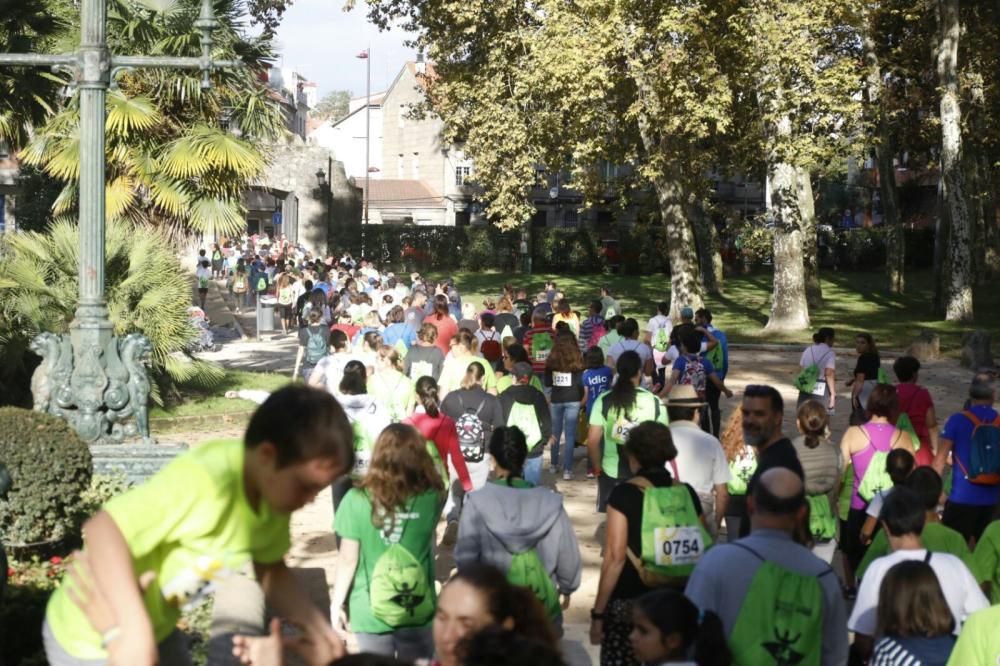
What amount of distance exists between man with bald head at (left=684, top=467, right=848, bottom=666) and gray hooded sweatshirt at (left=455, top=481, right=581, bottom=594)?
4.16 ft

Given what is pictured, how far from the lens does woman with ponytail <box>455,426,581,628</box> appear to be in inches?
245

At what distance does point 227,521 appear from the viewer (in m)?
3.51

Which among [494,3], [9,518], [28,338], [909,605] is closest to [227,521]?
[909,605]

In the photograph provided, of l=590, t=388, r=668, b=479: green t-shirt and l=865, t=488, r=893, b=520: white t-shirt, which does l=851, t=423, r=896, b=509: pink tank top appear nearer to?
l=865, t=488, r=893, b=520: white t-shirt

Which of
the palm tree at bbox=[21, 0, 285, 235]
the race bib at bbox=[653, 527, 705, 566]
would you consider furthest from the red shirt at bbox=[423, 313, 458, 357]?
the race bib at bbox=[653, 527, 705, 566]

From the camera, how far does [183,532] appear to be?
3.44m

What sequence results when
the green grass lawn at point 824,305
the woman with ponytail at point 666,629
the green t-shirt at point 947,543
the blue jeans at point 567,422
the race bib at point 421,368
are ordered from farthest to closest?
the green grass lawn at point 824,305, the blue jeans at point 567,422, the race bib at point 421,368, the green t-shirt at point 947,543, the woman with ponytail at point 666,629

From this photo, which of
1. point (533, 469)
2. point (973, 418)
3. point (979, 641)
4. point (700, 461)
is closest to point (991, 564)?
point (979, 641)

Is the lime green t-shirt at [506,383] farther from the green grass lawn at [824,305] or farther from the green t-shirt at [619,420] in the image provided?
the green grass lawn at [824,305]

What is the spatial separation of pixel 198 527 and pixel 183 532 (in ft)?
0.13

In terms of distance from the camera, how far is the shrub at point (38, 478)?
370 inches

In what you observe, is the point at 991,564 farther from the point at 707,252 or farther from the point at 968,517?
the point at 707,252

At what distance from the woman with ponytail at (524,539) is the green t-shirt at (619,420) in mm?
3624

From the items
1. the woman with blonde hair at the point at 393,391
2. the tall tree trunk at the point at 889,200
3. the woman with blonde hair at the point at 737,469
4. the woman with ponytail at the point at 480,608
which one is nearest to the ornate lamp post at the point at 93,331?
the woman with blonde hair at the point at 393,391
